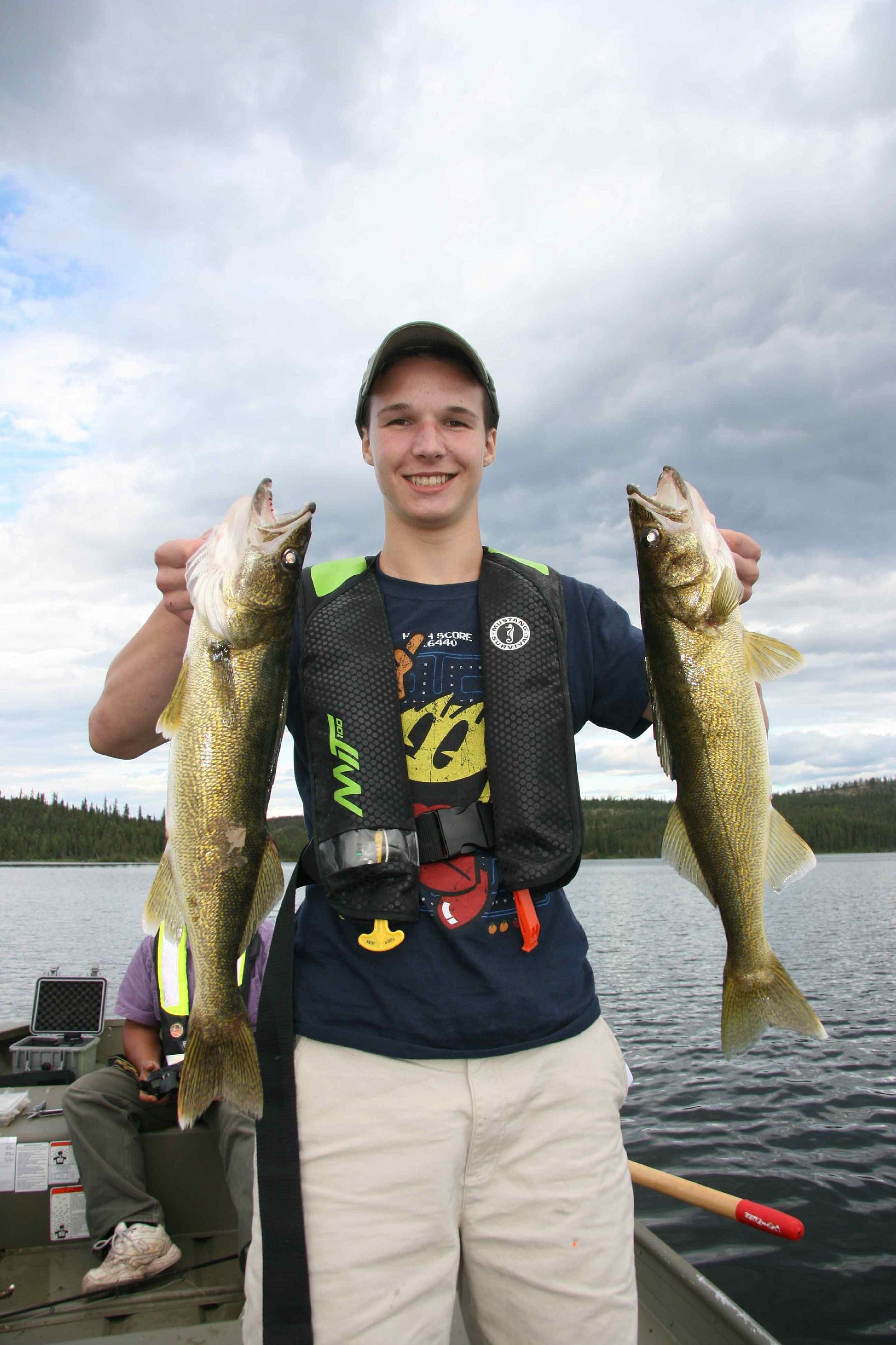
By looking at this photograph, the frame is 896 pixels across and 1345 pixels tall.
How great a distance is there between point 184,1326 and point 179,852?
3456 millimetres

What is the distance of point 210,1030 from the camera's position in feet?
10.0

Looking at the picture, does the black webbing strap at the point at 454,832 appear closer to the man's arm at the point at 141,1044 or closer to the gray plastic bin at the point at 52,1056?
the man's arm at the point at 141,1044

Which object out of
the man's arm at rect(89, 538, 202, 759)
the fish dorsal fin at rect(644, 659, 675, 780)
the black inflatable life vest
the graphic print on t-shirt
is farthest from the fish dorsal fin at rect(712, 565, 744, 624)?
the man's arm at rect(89, 538, 202, 759)

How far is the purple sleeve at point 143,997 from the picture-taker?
20.4 feet

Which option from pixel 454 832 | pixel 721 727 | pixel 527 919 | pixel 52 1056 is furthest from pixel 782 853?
pixel 52 1056

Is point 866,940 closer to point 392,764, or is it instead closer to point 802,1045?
point 802,1045

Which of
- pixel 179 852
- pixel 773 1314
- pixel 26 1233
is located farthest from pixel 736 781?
pixel 773 1314

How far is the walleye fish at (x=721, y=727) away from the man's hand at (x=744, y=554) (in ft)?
0.20

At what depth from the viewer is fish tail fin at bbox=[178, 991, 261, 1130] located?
284 centimetres

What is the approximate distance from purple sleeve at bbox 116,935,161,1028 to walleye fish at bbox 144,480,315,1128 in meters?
3.31

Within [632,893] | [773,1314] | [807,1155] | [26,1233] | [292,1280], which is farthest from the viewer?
[632,893]

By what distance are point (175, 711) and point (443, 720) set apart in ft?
3.25

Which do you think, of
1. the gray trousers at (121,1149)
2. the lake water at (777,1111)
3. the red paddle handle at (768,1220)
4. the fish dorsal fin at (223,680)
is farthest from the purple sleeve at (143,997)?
the lake water at (777,1111)

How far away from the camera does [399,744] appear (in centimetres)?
316
